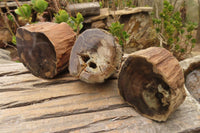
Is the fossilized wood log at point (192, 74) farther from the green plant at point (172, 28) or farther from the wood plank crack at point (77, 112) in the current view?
the wood plank crack at point (77, 112)

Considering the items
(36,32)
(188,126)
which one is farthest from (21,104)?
(188,126)

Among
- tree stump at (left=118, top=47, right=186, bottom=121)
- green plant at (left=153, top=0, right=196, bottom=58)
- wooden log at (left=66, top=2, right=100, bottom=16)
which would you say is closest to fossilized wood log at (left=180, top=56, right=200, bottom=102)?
green plant at (left=153, top=0, right=196, bottom=58)

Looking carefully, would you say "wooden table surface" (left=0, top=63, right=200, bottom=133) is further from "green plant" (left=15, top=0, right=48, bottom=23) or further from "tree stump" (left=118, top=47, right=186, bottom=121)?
"green plant" (left=15, top=0, right=48, bottom=23)

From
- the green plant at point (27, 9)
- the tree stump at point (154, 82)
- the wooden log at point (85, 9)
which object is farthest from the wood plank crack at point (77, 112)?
the wooden log at point (85, 9)

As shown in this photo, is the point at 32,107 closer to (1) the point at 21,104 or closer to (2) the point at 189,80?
(1) the point at 21,104

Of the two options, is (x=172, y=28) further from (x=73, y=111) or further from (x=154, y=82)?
(x=73, y=111)

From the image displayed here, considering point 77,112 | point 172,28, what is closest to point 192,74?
point 172,28

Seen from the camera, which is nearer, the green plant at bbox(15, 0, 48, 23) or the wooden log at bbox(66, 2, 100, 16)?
the green plant at bbox(15, 0, 48, 23)
